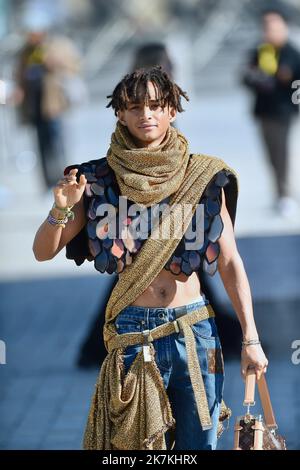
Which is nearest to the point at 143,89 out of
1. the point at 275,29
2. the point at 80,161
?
the point at 275,29

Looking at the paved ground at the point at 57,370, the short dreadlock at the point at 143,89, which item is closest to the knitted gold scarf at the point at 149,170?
the short dreadlock at the point at 143,89

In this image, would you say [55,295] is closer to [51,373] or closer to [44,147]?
[51,373]

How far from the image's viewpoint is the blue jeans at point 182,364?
4270mm

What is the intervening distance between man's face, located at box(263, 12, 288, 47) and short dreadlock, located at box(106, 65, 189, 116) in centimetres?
681

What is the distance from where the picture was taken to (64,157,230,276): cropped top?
4.27m

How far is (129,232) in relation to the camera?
14.1 ft

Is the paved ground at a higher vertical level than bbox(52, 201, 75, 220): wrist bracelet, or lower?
lower

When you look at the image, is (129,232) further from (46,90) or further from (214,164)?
(46,90)

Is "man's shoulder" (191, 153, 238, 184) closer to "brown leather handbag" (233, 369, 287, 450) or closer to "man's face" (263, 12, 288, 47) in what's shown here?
"brown leather handbag" (233, 369, 287, 450)

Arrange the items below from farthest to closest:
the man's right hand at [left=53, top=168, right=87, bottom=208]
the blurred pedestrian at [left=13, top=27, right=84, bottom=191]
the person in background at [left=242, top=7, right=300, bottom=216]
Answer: the blurred pedestrian at [left=13, top=27, right=84, bottom=191], the person in background at [left=242, top=7, right=300, bottom=216], the man's right hand at [left=53, top=168, right=87, bottom=208]

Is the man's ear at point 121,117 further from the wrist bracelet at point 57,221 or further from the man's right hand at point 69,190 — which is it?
the wrist bracelet at point 57,221

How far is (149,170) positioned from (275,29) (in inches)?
285

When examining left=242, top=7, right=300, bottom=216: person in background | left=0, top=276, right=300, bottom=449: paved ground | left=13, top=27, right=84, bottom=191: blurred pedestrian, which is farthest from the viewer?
left=13, top=27, right=84, bottom=191: blurred pedestrian

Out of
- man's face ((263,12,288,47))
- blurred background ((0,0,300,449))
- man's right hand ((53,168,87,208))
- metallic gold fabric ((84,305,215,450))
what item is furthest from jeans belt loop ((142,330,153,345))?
man's face ((263,12,288,47))
